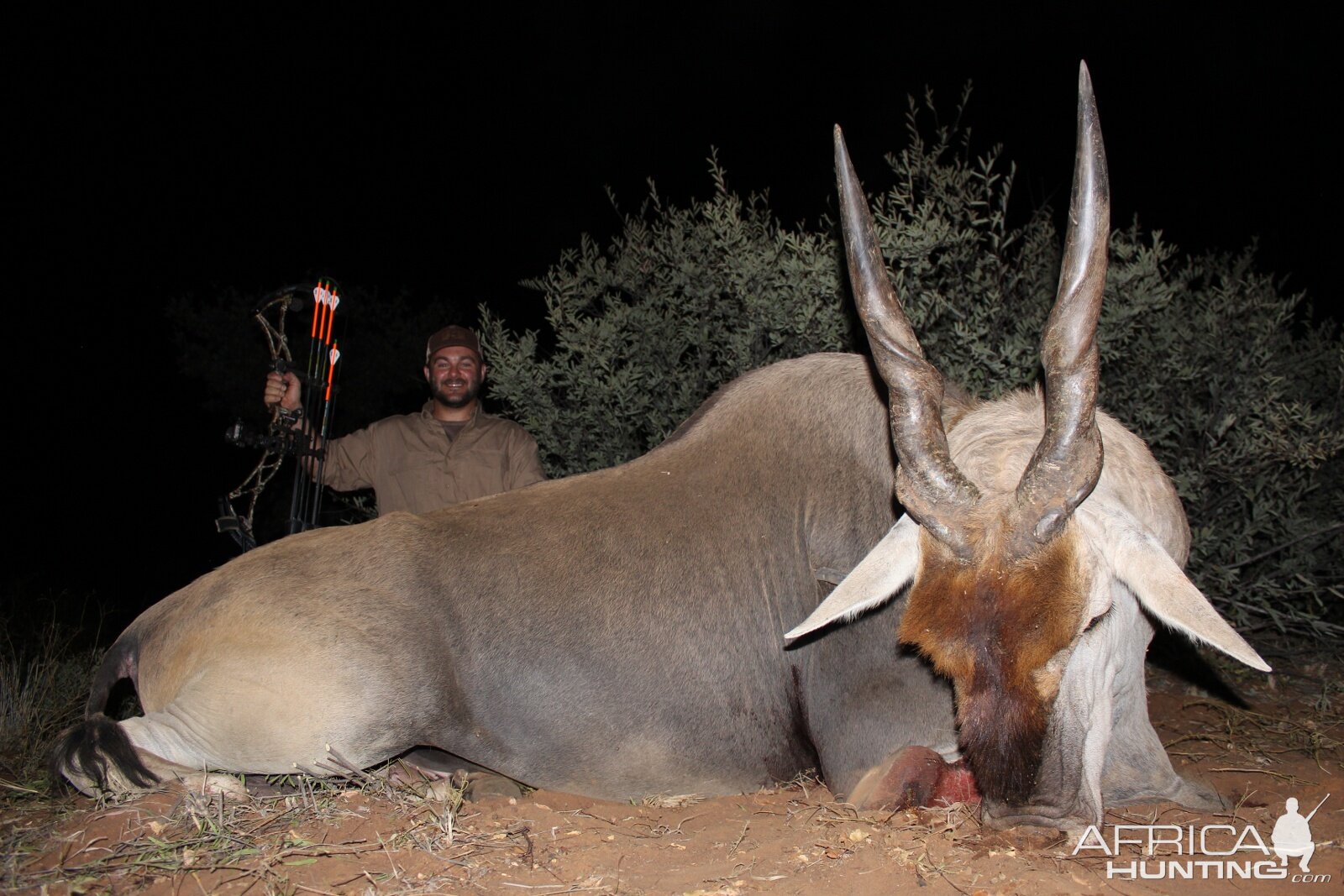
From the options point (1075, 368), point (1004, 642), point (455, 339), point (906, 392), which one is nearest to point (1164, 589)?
point (1004, 642)

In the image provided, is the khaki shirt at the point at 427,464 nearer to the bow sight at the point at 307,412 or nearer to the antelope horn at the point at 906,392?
the bow sight at the point at 307,412

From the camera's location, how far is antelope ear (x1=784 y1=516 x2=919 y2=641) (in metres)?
2.83

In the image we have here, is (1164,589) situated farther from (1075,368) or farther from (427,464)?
(427,464)

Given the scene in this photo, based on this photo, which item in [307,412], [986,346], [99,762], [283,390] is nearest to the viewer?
[99,762]

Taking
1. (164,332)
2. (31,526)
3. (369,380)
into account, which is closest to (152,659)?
(369,380)

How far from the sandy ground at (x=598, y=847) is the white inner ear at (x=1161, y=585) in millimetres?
619

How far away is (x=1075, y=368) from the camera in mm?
2680

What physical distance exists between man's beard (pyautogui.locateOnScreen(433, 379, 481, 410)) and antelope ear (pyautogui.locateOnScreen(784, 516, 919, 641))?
9.16 ft

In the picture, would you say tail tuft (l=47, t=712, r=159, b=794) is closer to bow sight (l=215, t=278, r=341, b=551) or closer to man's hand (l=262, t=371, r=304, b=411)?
bow sight (l=215, t=278, r=341, b=551)

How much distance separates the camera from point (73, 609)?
28.8ft

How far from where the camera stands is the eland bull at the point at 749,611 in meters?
2.66

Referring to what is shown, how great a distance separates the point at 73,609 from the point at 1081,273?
9003 millimetres

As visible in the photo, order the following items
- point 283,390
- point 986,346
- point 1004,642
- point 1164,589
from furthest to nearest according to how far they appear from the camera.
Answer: point 986,346
point 283,390
point 1164,589
point 1004,642

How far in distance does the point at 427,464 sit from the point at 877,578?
2884mm
